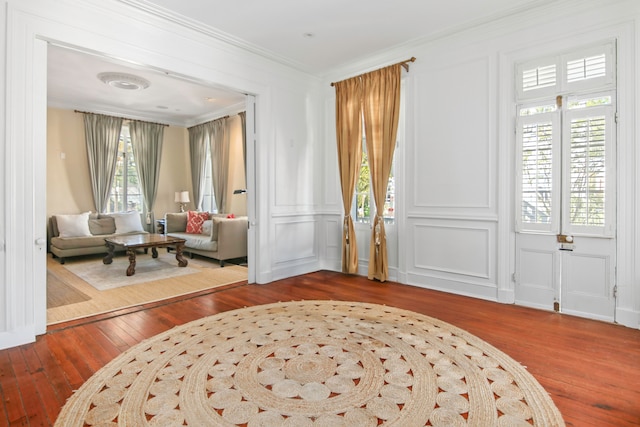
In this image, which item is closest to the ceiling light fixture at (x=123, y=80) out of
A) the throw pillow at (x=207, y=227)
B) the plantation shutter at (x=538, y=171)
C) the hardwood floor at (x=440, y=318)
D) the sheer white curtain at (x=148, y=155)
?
the sheer white curtain at (x=148, y=155)

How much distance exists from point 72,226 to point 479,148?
715 cm

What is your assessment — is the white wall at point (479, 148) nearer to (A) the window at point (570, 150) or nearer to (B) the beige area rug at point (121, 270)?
(A) the window at point (570, 150)

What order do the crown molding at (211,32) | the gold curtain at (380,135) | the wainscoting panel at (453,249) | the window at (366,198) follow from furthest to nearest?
the window at (366,198)
the gold curtain at (380,135)
the wainscoting panel at (453,249)
the crown molding at (211,32)

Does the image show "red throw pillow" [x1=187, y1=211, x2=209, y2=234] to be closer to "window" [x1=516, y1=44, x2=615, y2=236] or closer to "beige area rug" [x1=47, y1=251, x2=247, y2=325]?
"beige area rug" [x1=47, y1=251, x2=247, y2=325]

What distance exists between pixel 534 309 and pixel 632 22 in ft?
9.17

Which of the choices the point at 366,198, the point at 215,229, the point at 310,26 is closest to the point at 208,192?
the point at 215,229

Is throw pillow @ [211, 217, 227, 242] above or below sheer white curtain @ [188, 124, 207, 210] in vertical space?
below

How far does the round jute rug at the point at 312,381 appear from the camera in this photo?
186 centimetres

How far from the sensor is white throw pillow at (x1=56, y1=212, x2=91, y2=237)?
6.73 metres

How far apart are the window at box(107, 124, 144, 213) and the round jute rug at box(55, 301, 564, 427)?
615cm

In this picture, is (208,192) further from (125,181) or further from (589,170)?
(589,170)

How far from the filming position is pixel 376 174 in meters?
4.90

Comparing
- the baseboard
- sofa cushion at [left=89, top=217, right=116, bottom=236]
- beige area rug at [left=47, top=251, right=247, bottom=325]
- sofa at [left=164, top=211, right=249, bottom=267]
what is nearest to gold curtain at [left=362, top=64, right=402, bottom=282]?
beige area rug at [left=47, top=251, right=247, bottom=325]

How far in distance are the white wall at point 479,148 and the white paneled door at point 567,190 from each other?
10 cm
